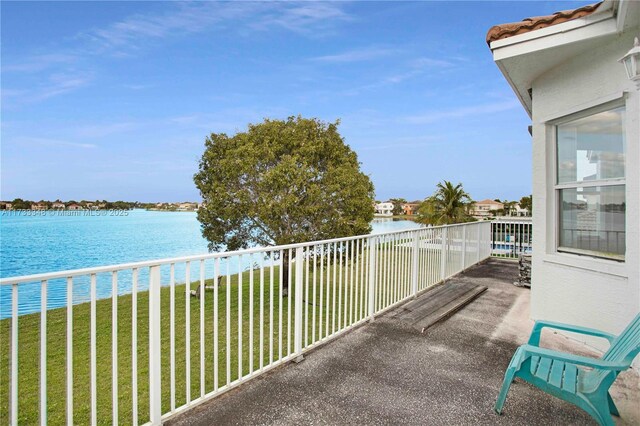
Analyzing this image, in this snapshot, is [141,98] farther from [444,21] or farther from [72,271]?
[72,271]

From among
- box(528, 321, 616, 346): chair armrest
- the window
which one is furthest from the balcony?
the window

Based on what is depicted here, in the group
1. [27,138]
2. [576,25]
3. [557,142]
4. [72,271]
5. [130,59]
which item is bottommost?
[72,271]

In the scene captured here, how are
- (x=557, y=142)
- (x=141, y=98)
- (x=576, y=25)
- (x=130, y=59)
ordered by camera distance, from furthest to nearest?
(x=141, y=98) → (x=130, y=59) → (x=557, y=142) → (x=576, y=25)

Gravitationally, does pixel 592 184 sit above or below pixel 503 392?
above

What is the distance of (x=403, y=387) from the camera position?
8.45ft

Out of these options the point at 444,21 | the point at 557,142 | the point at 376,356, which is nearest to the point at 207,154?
the point at 376,356

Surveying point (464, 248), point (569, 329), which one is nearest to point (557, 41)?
point (569, 329)

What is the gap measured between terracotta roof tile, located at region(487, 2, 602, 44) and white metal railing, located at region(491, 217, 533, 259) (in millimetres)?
6481

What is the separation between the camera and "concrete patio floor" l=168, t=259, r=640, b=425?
2197 millimetres

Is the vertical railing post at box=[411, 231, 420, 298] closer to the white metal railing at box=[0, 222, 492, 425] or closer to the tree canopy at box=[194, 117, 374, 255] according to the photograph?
the white metal railing at box=[0, 222, 492, 425]

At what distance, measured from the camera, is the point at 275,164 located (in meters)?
6.94

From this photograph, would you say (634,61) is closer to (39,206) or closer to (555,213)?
(555,213)

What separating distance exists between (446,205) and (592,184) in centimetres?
1620

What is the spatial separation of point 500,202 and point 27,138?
43548 millimetres
